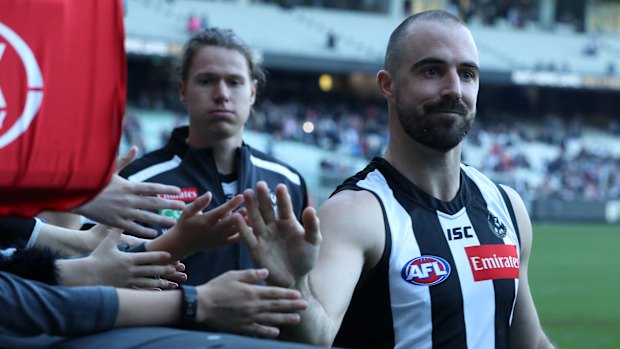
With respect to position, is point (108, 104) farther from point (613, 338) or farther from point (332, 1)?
point (332, 1)

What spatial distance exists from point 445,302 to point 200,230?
94 cm

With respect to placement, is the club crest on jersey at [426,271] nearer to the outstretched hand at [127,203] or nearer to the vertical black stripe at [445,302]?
the vertical black stripe at [445,302]

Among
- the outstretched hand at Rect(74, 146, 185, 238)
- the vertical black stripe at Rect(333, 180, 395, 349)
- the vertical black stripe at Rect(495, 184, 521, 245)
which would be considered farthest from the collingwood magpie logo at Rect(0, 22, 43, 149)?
the vertical black stripe at Rect(495, 184, 521, 245)

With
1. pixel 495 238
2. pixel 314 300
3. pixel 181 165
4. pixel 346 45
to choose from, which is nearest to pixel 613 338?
pixel 181 165

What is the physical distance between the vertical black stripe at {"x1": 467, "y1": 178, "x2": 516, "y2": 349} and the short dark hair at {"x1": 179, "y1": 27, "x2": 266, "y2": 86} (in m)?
1.83

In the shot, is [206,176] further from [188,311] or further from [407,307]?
[188,311]

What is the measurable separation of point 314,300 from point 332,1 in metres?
41.2

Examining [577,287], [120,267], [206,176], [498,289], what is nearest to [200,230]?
[120,267]

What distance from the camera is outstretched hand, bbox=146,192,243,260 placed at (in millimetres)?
2537

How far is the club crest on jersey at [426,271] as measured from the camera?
315cm

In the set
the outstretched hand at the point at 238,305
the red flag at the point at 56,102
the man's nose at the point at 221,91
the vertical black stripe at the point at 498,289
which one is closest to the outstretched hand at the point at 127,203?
the outstretched hand at the point at 238,305

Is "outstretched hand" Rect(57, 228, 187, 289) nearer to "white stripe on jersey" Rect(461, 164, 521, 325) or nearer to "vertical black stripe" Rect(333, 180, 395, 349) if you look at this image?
"vertical black stripe" Rect(333, 180, 395, 349)

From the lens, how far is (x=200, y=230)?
258cm

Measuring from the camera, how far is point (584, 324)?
36.8 feet
